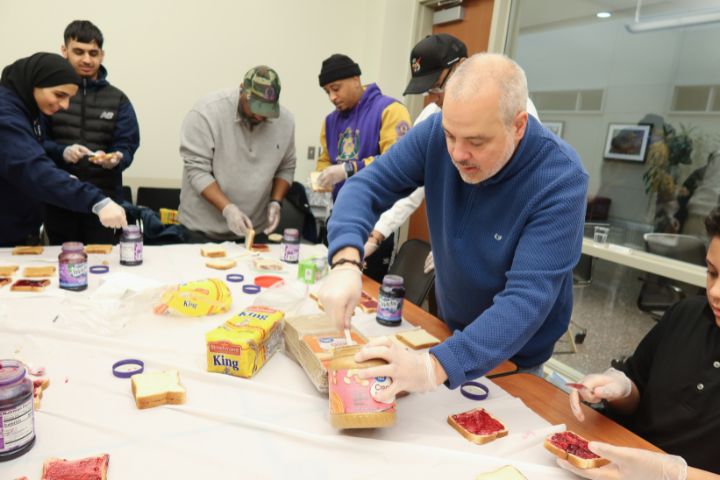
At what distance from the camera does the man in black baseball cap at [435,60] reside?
7.55 ft

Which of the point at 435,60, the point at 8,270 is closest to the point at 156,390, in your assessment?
the point at 8,270

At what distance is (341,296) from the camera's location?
4.35 feet

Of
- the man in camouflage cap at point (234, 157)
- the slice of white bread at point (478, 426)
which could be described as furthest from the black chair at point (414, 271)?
the slice of white bread at point (478, 426)

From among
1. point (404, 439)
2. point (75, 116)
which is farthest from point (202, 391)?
point (75, 116)

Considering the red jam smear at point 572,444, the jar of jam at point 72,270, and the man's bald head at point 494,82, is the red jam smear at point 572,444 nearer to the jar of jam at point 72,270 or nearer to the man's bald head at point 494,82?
the man's bald head at point 494,82

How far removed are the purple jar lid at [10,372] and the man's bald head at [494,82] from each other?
1102 millimetres

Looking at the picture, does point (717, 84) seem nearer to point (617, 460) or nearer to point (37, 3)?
point (617, 460)

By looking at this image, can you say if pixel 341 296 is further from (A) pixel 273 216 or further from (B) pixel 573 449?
(A) pixel 273 216

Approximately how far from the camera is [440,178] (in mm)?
1552

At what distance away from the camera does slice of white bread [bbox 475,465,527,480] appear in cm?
97

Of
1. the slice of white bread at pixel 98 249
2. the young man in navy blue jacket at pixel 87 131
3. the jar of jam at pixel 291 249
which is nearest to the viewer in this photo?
the slice of white bread at pixel 98 249

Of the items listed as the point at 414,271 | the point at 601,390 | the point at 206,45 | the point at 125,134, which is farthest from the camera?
the point at 206,45

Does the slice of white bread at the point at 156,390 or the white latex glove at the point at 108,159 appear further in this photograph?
the white latex glove at the point at 108,159

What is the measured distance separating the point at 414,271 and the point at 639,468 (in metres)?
1.56
